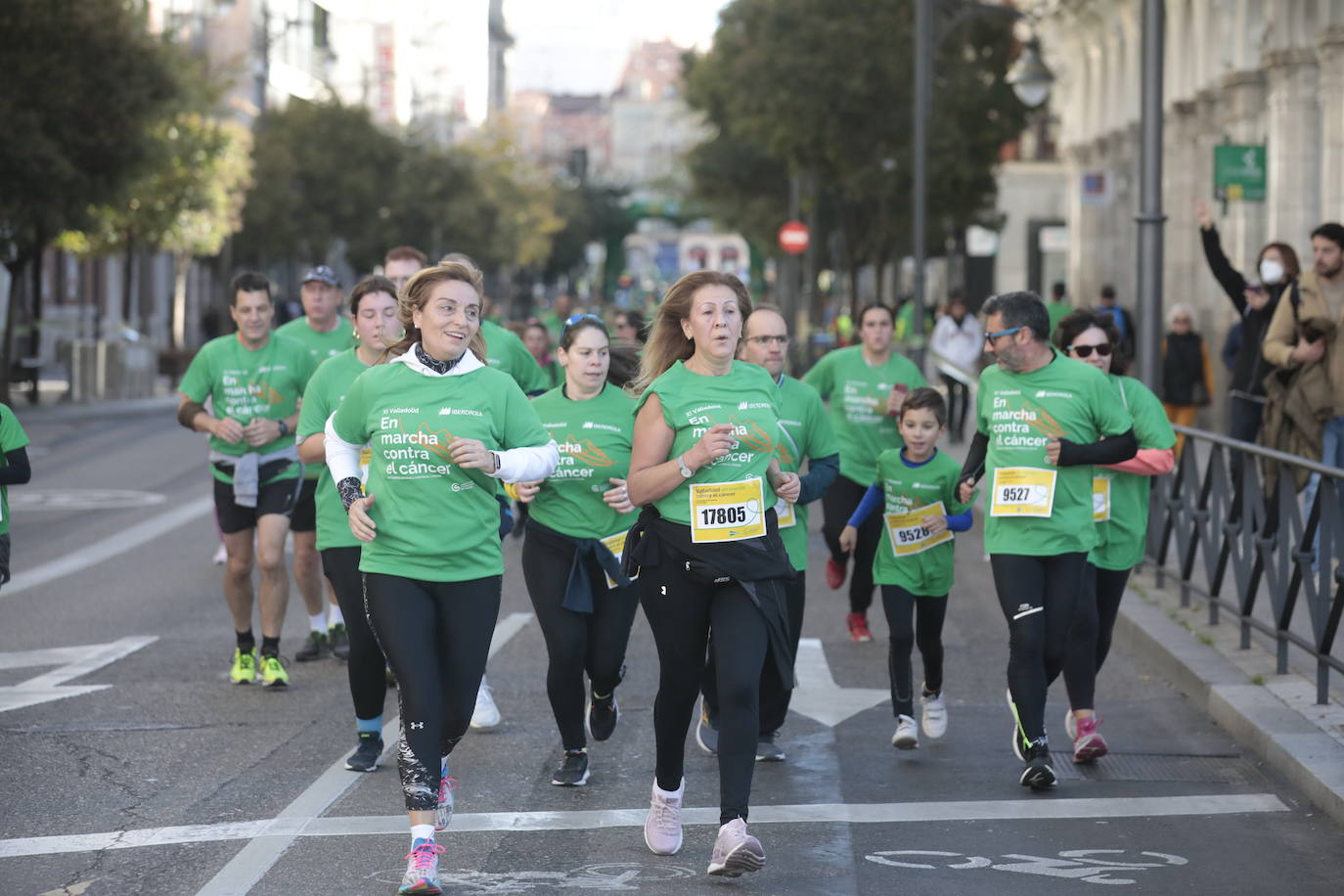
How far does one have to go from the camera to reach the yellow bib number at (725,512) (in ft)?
20.7

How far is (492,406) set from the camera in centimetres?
633

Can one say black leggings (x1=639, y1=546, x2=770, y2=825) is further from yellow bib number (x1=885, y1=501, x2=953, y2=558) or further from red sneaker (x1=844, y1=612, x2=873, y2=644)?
red sneaker (x1=844, y1=612, x2=873, y2=644)

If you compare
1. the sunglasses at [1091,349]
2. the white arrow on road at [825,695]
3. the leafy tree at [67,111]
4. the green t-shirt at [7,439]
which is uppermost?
the leafy tree at [67,111]

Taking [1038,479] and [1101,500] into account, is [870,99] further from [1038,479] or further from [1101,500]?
[1038,479]

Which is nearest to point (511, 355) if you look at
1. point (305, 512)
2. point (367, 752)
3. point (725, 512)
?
point (305, 512)

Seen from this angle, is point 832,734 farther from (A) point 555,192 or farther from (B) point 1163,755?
(A) point 555,192

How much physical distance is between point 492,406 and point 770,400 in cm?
84

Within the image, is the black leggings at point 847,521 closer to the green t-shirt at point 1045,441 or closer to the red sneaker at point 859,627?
the red sneaker at point 859,627

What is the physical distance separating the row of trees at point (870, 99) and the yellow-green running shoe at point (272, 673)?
2616cm

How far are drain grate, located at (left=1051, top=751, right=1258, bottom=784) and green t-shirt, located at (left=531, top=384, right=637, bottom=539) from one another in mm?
1926

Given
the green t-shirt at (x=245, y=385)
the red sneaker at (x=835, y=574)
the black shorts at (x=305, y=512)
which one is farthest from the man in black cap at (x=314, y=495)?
the red sneaker at (x=835, y=574)

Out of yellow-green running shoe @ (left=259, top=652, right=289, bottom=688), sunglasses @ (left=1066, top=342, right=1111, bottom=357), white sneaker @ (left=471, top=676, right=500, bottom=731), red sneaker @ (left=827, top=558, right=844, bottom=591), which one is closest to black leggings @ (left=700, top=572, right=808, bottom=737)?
white sneaker @ (left=471, top=676, right=500, bottom=731)

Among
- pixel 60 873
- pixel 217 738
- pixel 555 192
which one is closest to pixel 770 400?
pixel 60 873

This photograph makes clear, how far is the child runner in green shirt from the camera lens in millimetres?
8469
